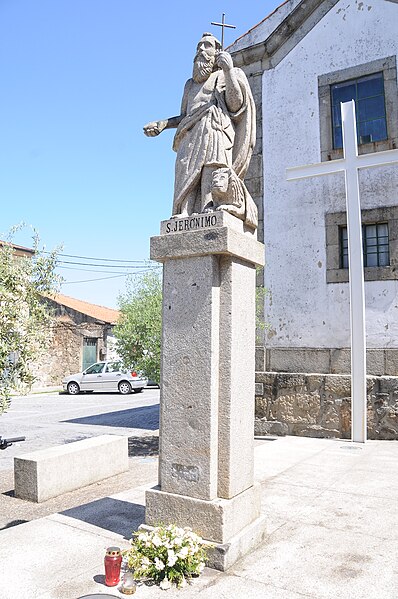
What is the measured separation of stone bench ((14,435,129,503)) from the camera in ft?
20.3

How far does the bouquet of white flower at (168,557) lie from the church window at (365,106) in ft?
26.4

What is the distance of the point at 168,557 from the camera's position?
10.6 feet

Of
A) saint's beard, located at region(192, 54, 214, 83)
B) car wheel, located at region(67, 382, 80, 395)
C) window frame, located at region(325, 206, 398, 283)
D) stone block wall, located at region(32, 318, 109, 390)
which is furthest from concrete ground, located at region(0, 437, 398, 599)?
stone block wall, located at region(32, 318, 109, 390)

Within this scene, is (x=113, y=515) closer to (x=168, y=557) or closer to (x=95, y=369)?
(x=168, y=557)

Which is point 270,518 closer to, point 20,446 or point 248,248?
point 248,248

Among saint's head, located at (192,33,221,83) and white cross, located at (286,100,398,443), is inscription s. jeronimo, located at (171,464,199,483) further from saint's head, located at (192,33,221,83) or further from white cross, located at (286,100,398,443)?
white cross, located at (286,100,398,443)

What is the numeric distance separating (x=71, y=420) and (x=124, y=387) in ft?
28.9

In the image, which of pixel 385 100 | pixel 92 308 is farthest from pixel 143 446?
pixel 92 308

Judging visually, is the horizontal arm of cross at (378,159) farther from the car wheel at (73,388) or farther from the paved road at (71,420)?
the car wheel at (73,388)

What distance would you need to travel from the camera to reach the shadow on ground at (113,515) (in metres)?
4.32

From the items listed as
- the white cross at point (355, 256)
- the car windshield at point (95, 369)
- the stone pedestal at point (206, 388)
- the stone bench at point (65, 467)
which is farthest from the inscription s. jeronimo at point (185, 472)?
the car windshield at point (95, 369)

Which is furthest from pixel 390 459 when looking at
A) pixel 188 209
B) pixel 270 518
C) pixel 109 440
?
pixel 188 209

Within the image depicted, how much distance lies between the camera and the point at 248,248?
4031 mm

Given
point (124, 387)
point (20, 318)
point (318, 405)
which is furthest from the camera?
point (124, 387)
